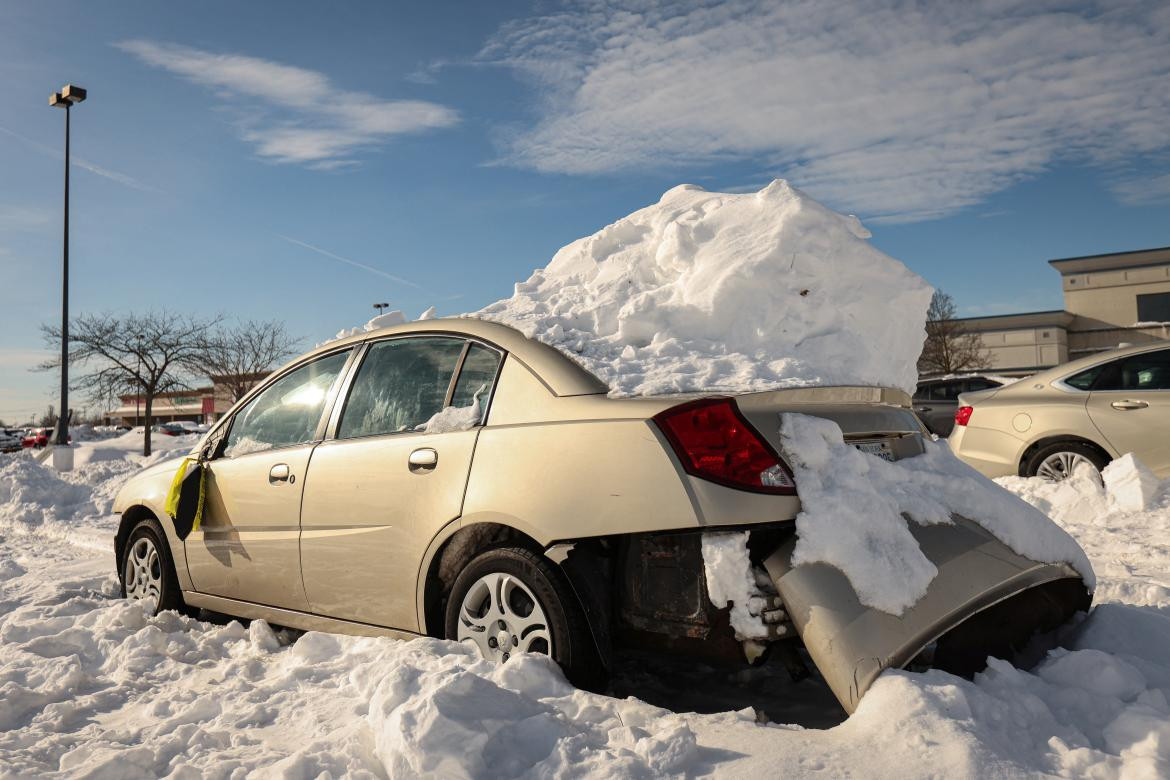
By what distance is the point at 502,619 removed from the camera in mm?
3061

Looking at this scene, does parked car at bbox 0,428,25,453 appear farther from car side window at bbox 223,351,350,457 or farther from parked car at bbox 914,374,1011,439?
car side window at bbox 223,351,350,457

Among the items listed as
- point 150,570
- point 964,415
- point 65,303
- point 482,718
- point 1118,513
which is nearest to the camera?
point 482,718

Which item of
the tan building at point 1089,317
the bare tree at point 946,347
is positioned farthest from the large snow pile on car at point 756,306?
the tan building at point 1089,317

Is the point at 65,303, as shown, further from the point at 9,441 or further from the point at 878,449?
the point at 878,449

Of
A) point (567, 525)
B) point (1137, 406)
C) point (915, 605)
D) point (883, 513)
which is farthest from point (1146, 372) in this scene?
point (567, 525)

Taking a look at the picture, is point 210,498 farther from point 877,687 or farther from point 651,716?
point 877,687

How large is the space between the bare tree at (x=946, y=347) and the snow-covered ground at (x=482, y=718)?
40.9m

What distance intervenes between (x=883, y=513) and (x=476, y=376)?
163 cm

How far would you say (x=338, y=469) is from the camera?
12.5 ft

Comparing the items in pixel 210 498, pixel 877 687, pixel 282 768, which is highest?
pixel 210 498

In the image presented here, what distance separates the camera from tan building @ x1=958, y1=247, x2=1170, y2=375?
51.9 metres

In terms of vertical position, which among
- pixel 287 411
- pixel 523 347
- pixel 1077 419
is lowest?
pixel 1077 419

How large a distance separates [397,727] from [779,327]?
205 cm

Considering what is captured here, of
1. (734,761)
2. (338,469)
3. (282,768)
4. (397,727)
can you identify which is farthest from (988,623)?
(338,469)
